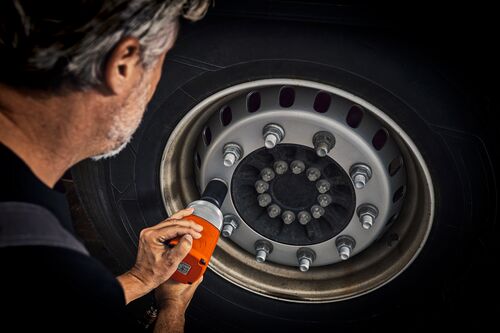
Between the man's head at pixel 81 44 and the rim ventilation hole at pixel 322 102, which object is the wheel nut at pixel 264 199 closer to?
the rim ventilation hole at pixel 322 102

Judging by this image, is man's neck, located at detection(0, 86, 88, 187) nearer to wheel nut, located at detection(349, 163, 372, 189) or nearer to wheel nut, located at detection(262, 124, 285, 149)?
wheel nut, located at detection(262, 124, 285, 149)

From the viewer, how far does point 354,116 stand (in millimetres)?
1453

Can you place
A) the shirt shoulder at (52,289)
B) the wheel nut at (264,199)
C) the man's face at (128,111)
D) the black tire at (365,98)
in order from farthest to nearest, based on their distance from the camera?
the wheel nut at (264,199), the black tire at (365,98), the man's face at (128,111), the shirt shoulder at (52,289)

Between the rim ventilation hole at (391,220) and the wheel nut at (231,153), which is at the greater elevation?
the rim ventilation hole at (391,220)

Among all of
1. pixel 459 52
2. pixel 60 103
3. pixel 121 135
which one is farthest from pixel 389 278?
pixel 60 103

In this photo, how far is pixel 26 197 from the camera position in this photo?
3.13 feet

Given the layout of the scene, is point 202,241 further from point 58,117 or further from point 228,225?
point 58,117

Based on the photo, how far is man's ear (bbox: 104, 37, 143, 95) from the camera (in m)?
0.99

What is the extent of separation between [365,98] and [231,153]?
0.43m

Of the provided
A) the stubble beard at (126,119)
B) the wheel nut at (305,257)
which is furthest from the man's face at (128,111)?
the wheel nut at (305,257)

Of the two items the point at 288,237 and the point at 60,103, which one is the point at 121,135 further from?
the point at 288,237

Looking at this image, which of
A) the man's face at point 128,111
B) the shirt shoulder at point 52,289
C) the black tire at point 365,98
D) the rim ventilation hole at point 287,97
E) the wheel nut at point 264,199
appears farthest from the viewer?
the wheel nut at point 264,199

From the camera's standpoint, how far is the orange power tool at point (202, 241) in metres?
1.41

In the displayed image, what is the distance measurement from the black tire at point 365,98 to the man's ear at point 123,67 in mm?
297
